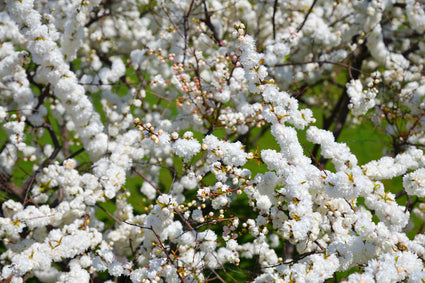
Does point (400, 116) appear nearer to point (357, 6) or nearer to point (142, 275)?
point (357, 6)

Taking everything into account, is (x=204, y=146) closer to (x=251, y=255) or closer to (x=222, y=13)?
(x=251, y=255)

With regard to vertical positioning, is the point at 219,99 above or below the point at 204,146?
above

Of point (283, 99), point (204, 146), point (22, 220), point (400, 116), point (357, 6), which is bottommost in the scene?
point (22, 220)

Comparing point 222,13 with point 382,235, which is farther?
point 222,13

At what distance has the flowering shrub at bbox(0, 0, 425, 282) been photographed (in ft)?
8.84

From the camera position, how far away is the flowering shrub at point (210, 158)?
270 cm

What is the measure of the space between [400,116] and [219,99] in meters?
2.26

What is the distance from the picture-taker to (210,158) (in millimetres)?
2887

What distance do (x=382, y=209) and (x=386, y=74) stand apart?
9.95 feet

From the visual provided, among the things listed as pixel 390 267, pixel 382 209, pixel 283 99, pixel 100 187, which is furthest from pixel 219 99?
pixel 390 267

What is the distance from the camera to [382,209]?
2.85 m

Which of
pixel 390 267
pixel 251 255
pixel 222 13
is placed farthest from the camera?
pixel 222 13

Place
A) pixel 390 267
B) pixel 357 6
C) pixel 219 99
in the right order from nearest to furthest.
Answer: pixel 390 267 < pixel 219 99 < pixel 357 6

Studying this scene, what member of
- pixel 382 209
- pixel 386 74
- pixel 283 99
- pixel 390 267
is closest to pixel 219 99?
pixel 283 99
